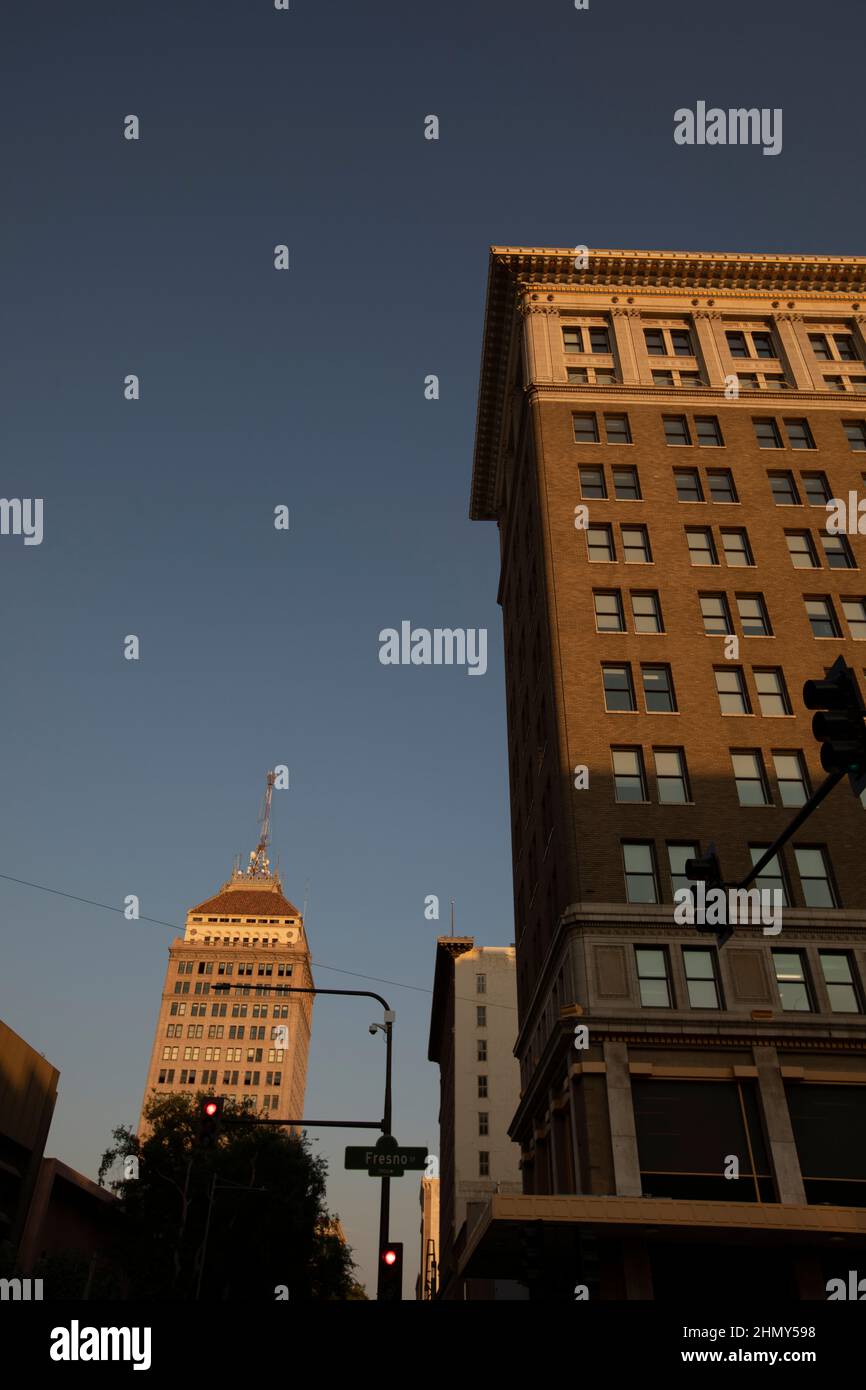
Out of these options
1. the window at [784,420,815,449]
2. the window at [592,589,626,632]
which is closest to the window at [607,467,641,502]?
the window at [592,589,626,632]

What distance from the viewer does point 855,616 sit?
40.3m

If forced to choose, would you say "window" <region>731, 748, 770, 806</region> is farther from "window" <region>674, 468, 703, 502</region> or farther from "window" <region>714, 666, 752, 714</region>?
"window" <region>674, 468, 703, 502</region>

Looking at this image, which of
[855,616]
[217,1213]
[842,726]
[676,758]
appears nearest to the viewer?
[842,726]

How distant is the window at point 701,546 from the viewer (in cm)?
4181

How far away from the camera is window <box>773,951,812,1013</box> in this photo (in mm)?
31359

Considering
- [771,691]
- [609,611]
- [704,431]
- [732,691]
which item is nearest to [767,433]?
[704,431]

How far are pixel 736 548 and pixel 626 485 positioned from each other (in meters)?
5.60

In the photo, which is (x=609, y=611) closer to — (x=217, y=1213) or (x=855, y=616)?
(x=855, y=616)

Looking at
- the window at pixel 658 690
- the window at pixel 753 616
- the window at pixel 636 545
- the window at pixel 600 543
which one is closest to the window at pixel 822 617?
the window at pixel 753 616

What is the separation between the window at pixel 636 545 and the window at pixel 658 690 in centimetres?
528

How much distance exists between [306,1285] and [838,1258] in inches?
1715

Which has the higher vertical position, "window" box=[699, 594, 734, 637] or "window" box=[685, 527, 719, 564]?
"window" box=[685, 527, 719, 564]

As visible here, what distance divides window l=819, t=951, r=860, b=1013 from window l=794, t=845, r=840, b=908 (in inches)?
70.2
